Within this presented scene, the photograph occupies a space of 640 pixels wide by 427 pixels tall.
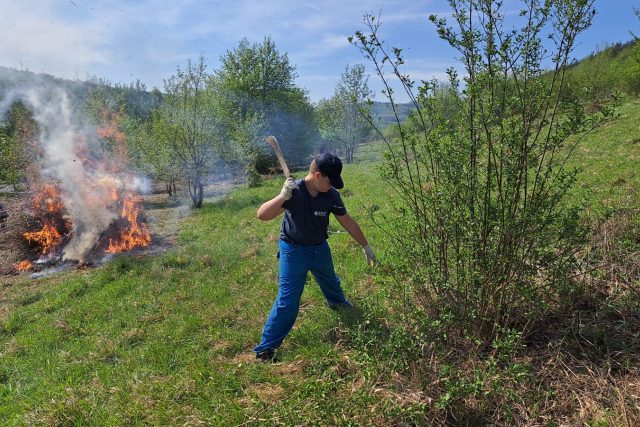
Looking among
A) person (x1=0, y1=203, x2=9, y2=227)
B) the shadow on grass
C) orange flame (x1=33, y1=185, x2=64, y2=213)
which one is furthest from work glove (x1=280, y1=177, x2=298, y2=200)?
person (x1=0, y1=203, x2=9, y2=227)

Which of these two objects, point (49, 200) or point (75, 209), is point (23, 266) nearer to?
point (75, 209)

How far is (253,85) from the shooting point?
34.9m

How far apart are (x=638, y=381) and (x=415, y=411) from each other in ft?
5.12

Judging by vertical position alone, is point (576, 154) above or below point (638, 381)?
above

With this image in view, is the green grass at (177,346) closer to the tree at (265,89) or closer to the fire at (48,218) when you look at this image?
the fire at (48,218)

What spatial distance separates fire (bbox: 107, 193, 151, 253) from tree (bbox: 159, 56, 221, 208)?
5.50 metres

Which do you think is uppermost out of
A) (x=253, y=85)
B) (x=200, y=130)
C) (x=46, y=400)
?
(x=253, y=85)

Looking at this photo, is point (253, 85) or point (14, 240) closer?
point (14, 240)

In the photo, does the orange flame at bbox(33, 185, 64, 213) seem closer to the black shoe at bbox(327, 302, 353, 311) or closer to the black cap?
the black shoe at bbox(327, 302, 353, 311)

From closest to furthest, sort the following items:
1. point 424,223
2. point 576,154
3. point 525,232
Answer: point 525,232
point 424,223
point 576,154

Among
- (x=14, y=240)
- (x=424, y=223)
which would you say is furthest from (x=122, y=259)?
(x=424, y=223)

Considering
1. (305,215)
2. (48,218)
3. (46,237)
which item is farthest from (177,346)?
(48,218)

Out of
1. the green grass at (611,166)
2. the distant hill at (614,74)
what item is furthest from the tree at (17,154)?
the distant hill at (614,74)

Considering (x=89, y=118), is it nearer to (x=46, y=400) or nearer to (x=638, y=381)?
(x=46, y=400)
